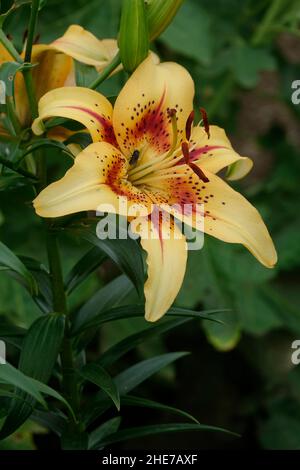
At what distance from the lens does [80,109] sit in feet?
2.36

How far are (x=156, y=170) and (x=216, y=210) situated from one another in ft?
0.23

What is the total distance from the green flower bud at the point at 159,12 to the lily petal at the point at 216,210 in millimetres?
122

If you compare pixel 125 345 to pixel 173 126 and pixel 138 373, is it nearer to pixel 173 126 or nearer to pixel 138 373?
pixel 138 373

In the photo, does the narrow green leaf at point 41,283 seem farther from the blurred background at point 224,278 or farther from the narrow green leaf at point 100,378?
the blurred background at point 224,278

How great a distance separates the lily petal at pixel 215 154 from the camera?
0.78 m

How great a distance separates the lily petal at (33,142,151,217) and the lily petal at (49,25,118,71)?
0.32 feet

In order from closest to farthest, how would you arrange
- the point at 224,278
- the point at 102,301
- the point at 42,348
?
1. the point at 42,348
2. the point at 102,301
3. the point at 224,278

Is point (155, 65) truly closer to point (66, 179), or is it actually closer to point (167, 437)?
point (66, 179)

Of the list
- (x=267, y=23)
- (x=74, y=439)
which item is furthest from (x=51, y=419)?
(x=267, y=23)

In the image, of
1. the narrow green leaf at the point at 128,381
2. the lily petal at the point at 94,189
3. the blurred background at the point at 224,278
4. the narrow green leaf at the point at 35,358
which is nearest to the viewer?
the lily petal at the point at 94,189

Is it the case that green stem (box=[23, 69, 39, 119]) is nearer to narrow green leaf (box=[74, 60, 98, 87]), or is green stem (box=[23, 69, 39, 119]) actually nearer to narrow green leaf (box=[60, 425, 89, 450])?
narrow green leaf (box=[74, 60, 98, 87])

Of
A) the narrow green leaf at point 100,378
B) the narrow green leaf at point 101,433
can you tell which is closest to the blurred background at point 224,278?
the narrow green leaf at point 101,433

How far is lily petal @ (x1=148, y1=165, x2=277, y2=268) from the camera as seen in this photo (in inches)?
28.9

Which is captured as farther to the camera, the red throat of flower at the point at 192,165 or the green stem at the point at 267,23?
the green stem at the point at 267,23
